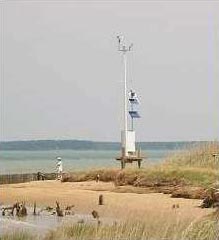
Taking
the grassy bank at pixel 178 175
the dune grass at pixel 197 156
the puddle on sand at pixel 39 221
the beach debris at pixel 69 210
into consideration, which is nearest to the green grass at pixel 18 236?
the puddle on sand at pixel 39 221

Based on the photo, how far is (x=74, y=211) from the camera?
22.5 metres

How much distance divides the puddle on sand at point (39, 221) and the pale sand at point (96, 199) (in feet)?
2.81

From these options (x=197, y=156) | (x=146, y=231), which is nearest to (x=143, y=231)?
(x=146, y=231)

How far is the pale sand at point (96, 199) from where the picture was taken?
20.7m

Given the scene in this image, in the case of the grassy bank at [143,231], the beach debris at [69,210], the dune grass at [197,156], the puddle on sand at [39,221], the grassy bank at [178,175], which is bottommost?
the puddle on sand at [39,221]

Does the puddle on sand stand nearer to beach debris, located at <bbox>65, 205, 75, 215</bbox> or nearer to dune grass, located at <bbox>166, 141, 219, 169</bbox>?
beach debris, located at <bbox>65, 205, 75, 215</bbox>

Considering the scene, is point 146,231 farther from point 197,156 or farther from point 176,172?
point 197,156

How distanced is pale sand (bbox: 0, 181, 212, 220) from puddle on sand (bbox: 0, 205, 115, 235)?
856 millimetres

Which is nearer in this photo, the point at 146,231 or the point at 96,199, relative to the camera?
the point at 146,231

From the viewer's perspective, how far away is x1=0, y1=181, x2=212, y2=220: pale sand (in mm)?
20739

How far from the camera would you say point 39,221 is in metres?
19.3

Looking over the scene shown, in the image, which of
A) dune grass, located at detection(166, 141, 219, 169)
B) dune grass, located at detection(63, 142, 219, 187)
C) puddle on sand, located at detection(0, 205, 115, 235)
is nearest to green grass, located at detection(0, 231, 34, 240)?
puddle on sand, located at detection(0, 205, 115, 235)

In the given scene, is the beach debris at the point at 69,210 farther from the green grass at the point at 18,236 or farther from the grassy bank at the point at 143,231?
the green grass at the point at 18,236

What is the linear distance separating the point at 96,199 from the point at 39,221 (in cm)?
609
